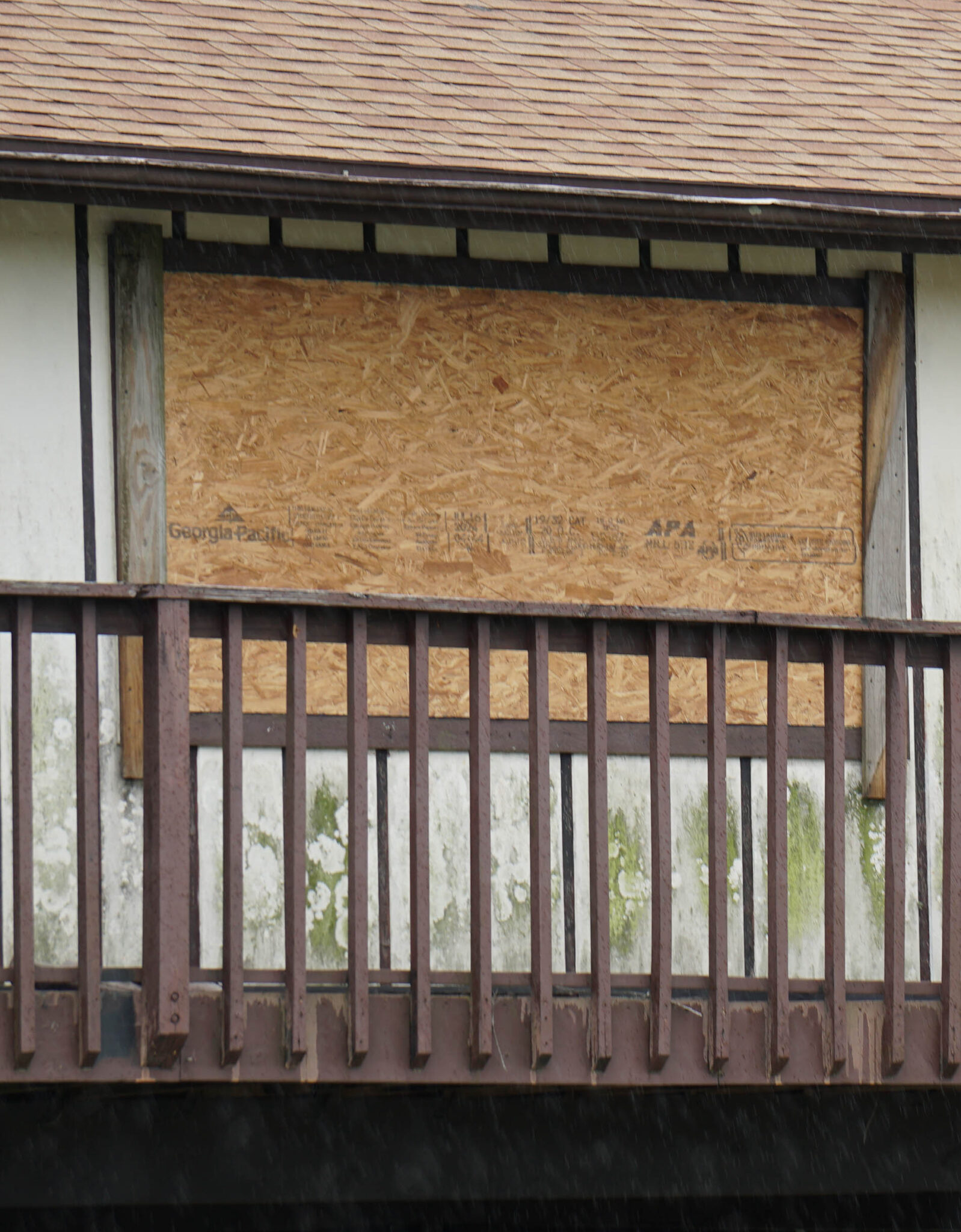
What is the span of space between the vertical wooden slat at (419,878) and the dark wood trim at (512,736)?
1.76m

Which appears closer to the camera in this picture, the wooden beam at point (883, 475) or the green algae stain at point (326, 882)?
the green algae stain at point (326, 882)

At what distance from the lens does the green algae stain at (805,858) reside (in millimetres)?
7191

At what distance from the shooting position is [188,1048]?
4.67 metres

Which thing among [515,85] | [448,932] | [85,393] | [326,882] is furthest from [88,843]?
[515,85]

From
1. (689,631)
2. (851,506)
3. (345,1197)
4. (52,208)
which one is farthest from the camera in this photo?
(851,506)

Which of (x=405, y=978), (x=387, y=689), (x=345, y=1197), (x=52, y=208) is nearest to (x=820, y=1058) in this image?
(x=405, y=978)

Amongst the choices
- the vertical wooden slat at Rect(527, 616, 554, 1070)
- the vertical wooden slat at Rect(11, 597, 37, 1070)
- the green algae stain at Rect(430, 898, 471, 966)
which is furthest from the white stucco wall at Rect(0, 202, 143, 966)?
the vertical wooden slat at Rect(527, 616, 554, 1070)

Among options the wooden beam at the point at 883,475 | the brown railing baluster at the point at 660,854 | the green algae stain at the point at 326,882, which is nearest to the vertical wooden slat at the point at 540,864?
the brown railing baluster at the point at 660,854

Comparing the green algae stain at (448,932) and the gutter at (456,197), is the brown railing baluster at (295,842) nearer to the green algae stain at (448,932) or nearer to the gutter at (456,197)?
the green algae stain at (448,932)

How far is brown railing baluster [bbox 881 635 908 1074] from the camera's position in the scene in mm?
5094

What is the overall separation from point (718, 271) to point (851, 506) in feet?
4.01

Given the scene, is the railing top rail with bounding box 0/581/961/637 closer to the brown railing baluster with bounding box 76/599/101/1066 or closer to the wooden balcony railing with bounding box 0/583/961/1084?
the wooden balcony railing with bounding box 0/583/961/1084

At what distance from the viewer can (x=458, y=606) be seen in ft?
15.8

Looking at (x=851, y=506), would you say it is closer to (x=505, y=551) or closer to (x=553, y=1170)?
(x=505, y=551)
